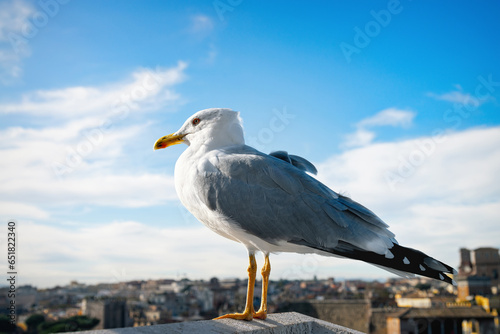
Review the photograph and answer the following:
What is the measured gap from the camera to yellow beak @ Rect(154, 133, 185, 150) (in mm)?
1670

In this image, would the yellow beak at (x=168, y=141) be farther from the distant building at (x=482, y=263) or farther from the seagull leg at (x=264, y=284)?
the distant building at (x=482, y=263)

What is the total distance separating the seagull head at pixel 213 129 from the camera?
1.60 meters

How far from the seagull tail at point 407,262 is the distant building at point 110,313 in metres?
22.6

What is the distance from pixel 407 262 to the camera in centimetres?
138

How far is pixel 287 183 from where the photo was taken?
146cm

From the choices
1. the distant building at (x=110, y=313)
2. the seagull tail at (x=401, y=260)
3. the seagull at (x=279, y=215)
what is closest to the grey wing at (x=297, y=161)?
the seagull at (x=279, y=215)

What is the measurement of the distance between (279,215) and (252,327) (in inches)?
12.9

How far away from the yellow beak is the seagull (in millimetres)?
158

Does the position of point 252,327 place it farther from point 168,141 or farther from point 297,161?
point 168,141

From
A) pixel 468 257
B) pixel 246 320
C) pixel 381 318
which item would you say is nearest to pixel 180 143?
pixel 246 320

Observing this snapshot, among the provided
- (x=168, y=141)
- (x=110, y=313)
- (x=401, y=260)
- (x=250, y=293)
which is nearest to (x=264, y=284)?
(x=250, y=293)

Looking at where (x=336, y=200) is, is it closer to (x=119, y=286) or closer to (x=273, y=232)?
(x=273, y=232)

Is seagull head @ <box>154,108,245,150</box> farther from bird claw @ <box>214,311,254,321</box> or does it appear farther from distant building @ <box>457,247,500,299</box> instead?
distant building @ <box>457,247,500,299</box>

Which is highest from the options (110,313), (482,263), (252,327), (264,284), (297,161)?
(482,263)
